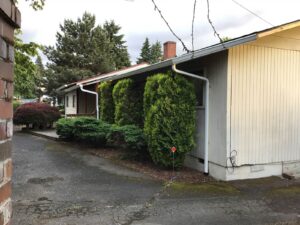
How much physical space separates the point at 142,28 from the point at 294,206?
4.02m

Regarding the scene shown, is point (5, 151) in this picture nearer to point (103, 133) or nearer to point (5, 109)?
point (5, 109)

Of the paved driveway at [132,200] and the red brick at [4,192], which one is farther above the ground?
the red brick at [4,192]

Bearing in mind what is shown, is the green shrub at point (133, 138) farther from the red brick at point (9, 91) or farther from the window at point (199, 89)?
the red brick at point (9, 91)

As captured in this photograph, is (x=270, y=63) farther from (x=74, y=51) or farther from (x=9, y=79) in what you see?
(x=74, y=51)

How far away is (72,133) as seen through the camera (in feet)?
40.7

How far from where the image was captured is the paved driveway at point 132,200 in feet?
15.7

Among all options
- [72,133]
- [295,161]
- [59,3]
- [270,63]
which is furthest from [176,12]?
[72,133]

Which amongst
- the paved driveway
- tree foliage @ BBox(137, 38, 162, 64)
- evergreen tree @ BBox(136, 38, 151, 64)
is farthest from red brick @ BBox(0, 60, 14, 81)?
evergreen tree @ BBox(136, 38, 151, 64)

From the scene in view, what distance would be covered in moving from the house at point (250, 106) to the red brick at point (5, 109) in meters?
5.77

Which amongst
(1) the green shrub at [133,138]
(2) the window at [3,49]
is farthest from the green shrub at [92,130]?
(2) the window at [3,49]

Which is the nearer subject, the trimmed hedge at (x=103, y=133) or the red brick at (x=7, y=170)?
the red brick at (x=7, y=170)

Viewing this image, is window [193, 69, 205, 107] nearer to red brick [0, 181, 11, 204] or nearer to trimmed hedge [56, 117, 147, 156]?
trimmed hedge [56, 117, 147, 156]

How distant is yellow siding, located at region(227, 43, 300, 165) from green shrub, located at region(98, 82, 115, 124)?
6.42 meters

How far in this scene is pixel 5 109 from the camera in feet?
4.65
